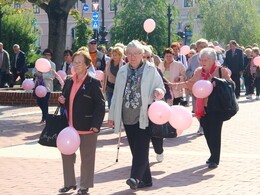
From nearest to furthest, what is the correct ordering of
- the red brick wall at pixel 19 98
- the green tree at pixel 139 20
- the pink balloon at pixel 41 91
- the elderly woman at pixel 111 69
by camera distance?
1. the elderly woman at pixel 111 69
2. the pink balloon at pixel 41 91
3. the red brick wall at pixel 19 98
4. the green tree at pixel 139 20

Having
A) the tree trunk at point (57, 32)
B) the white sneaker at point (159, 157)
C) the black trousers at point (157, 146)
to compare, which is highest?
the tree trunk at point (57, 32)

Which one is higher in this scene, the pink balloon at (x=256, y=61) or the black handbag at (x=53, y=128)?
the pink balloon at (x=256, y=61)

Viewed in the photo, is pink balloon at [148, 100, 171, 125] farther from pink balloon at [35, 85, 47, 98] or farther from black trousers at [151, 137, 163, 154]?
pink balloon at [35, 85, 47, 98]

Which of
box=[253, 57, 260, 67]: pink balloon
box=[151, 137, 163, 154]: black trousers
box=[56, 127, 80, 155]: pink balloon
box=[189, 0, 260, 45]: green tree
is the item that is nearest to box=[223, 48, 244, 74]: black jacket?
box=[253, 57, 260, 67]: pink balloon

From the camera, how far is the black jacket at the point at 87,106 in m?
7.83

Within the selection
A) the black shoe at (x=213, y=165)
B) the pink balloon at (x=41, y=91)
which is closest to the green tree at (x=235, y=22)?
the pink balloon at (x=41, y=91)

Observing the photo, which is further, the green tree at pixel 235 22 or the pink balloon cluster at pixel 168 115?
the green tree at pixel 235 22

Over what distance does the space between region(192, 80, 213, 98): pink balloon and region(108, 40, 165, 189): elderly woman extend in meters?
1.41

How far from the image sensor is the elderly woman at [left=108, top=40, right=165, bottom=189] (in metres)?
7.96

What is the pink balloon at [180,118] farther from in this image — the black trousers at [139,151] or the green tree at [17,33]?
the green tree at [17,33]

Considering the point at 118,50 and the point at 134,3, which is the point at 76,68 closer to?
the point at 118,50

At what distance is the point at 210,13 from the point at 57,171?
42.4 meters

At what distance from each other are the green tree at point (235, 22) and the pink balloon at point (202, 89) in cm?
4023

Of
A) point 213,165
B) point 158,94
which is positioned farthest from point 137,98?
point 213,165
